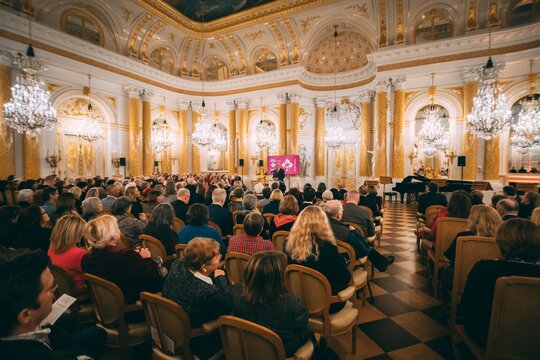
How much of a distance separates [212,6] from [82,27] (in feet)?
18.6

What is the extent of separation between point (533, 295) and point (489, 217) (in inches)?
49.2

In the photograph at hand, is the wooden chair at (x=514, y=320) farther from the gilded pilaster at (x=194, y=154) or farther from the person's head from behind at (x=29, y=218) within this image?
the gilded pilaster at (x=194, y=154)

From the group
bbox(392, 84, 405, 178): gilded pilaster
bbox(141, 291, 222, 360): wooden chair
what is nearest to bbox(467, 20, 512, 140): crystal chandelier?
bbox(392, 84, 405, 178): gilded pilaster

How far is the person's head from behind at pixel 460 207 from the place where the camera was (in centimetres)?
341

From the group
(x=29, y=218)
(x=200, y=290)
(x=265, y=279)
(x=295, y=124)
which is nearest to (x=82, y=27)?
(x=295, y=124)

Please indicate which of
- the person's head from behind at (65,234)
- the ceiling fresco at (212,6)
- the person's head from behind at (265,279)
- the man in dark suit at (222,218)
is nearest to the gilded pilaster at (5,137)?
the ceiling fresco at (212,6)

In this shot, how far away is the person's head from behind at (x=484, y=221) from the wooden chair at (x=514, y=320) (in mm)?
1135

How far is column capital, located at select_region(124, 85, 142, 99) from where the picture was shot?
12.7 metres

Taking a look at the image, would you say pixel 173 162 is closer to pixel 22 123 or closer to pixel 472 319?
pixel 22 123

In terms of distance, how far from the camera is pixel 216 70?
54.1ft

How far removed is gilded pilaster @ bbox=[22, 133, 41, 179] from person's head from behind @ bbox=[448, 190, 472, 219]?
12391mm

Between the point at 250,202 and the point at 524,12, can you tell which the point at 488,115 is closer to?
the point at 524,12

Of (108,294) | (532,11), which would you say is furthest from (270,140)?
(108,294)

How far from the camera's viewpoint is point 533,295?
150cm
